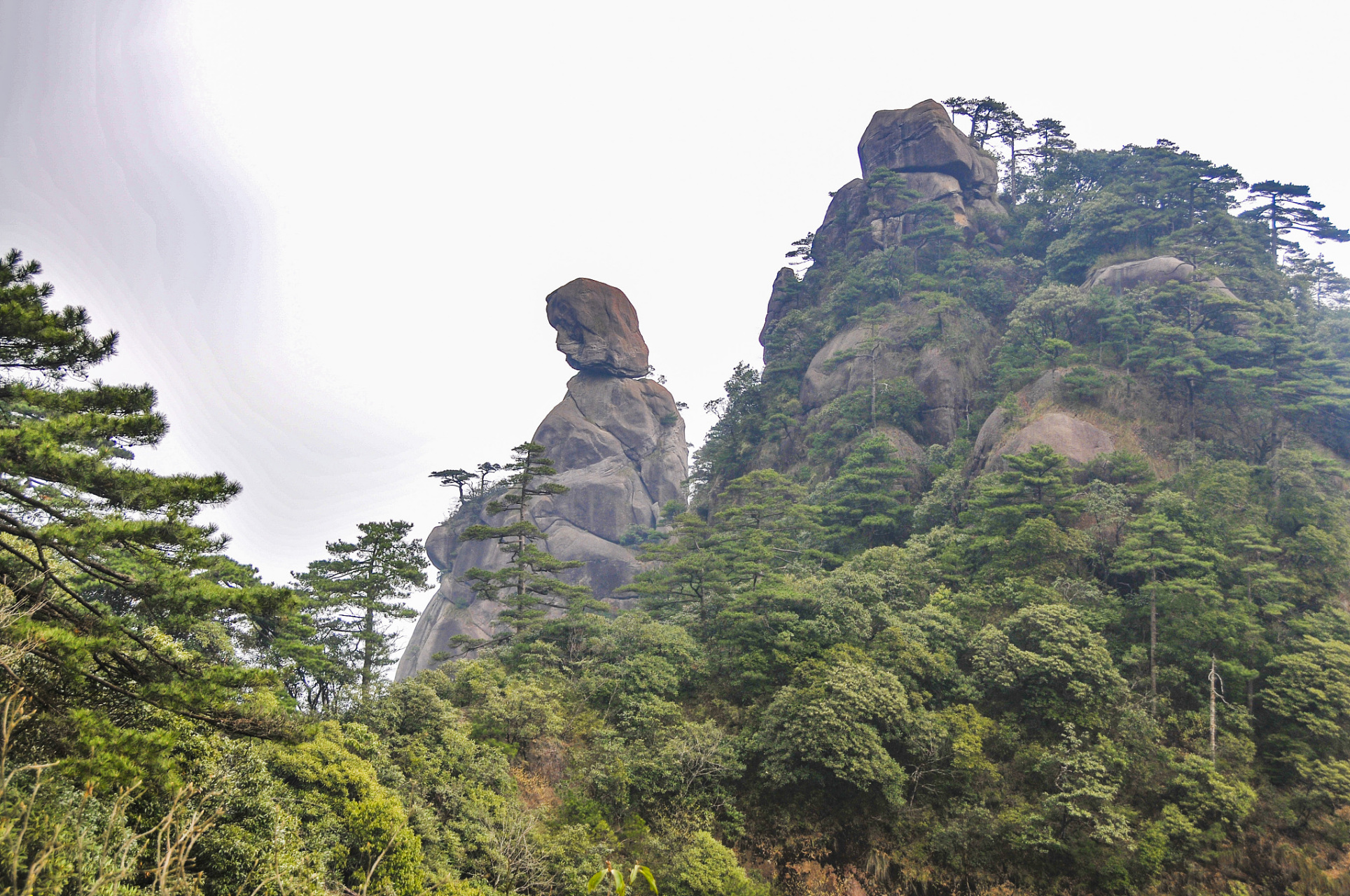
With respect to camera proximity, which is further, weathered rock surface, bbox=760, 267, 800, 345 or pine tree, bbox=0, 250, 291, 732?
weathered rock surface, bbox=760, 267, 800, 345

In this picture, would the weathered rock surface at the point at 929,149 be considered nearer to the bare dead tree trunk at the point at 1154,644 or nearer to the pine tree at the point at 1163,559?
the pine tree at the point at 1163,559

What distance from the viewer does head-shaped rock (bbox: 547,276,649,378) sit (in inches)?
1767

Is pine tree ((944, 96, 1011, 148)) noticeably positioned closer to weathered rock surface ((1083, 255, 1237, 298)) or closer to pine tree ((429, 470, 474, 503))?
weathered rock surface ((1083, 255, 1237, 298))

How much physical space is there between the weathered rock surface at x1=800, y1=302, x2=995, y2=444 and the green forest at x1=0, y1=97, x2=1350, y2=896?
258 centimetres

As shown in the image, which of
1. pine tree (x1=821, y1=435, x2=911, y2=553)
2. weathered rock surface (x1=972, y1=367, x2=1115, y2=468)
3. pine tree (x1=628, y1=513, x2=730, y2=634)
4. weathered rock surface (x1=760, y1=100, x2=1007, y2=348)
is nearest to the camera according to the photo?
pine tree (x1=628, y1=513, x2=730, y2=634)

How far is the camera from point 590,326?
147 ft

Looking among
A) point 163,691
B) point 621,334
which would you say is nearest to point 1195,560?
point 163,691

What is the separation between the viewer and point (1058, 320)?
29.6 metres

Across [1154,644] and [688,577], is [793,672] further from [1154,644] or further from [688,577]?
[1154,644]

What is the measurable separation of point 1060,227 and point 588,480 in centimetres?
3108

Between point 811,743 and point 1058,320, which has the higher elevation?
point 1058,320

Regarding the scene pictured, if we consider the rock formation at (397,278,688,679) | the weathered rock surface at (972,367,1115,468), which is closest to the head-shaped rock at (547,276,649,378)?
the rock formation at (397,278,688,679)

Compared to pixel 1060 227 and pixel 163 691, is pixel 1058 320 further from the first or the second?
pixel 163 691

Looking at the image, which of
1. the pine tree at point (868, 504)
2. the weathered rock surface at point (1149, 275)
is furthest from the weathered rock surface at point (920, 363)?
the pine tree at point (868, 504)
